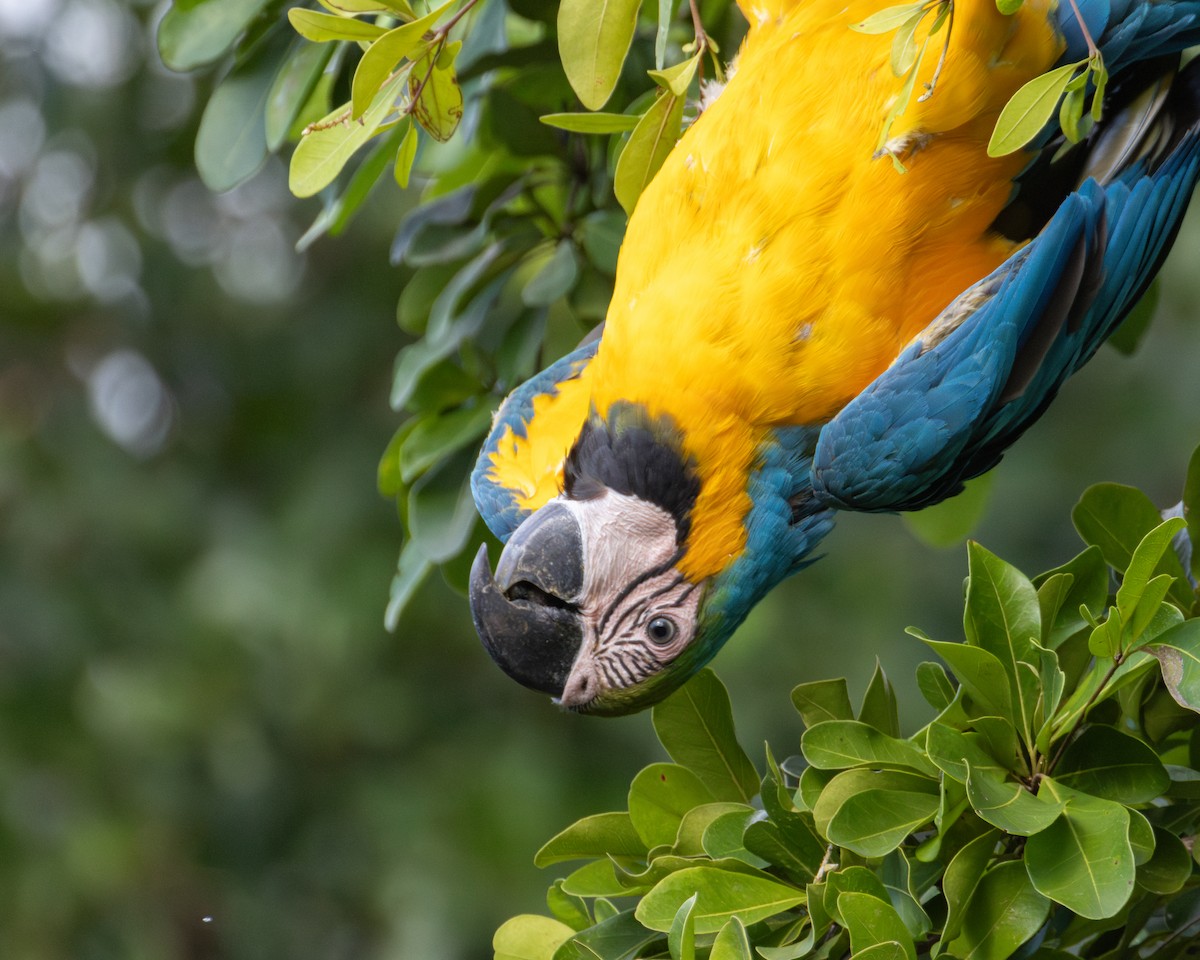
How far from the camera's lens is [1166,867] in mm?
1196

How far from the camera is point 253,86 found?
1.75m

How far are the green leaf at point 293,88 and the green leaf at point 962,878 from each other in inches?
44.8

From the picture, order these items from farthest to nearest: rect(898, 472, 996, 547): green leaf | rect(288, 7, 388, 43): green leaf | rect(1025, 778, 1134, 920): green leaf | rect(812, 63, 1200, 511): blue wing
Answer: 1. rect(898, 472, 996, 547): green leaf
2. rect(812, 63, 1200, 511): blue wing
3. rect(288, 7, 388, 43): green leaf
4. rect(1025, 778, 1134, 920): green leaf

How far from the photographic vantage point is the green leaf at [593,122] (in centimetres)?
148

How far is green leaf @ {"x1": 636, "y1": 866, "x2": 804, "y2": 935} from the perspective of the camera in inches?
48.8

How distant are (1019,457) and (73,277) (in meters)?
3.32

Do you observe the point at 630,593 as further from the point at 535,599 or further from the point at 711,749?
the point at 711,749

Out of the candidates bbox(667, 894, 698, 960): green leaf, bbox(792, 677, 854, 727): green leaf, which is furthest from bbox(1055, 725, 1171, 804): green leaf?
bbox(667, 894, 698, 960): green leaf

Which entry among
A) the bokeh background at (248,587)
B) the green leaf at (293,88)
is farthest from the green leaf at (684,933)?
the bokeh background at (248,587)

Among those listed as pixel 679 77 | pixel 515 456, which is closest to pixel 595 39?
pixel 679 77

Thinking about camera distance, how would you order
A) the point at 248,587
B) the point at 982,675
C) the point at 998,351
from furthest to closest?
the point at 248,587
the point at 998,351
the point at 982,675

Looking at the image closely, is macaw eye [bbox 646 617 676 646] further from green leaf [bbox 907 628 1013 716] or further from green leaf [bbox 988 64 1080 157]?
green leaf [bbox 988 64 1080 157]

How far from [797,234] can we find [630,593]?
49 centimetres

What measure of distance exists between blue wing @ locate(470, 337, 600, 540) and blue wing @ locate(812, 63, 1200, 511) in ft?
1.31
